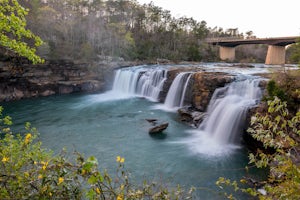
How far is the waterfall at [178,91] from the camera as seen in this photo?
1732 cm

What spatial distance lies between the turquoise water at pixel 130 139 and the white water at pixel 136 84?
1956mm

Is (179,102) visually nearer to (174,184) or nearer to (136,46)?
(174,184)

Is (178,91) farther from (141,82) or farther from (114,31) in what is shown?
(114,31)

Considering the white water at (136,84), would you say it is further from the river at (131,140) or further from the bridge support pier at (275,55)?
the bridge support pier at (275,55)

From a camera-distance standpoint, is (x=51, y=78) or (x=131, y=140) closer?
(x=131, y=140)

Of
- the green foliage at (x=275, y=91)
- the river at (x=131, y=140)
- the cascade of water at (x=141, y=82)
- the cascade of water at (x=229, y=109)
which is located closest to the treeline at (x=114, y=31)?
the cascade of water at (x=141, y=82)

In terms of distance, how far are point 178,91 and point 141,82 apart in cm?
589

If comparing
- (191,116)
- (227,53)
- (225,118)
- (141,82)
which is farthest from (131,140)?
(227,53)

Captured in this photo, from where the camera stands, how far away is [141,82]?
22.6 m

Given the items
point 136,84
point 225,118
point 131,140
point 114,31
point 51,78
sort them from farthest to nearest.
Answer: point 114,31 → point 136,84 → point 51,78 → point 225,118 → point 131,140

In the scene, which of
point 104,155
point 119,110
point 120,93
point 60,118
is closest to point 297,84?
point 104,155

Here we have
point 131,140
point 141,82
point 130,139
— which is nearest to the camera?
point 131,140

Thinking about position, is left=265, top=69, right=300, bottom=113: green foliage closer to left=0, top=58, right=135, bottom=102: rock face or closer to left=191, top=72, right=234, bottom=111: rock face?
left=191, top=72, right=234, bottom=111: rock face

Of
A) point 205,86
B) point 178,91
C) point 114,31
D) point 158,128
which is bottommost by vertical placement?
point 158,128
